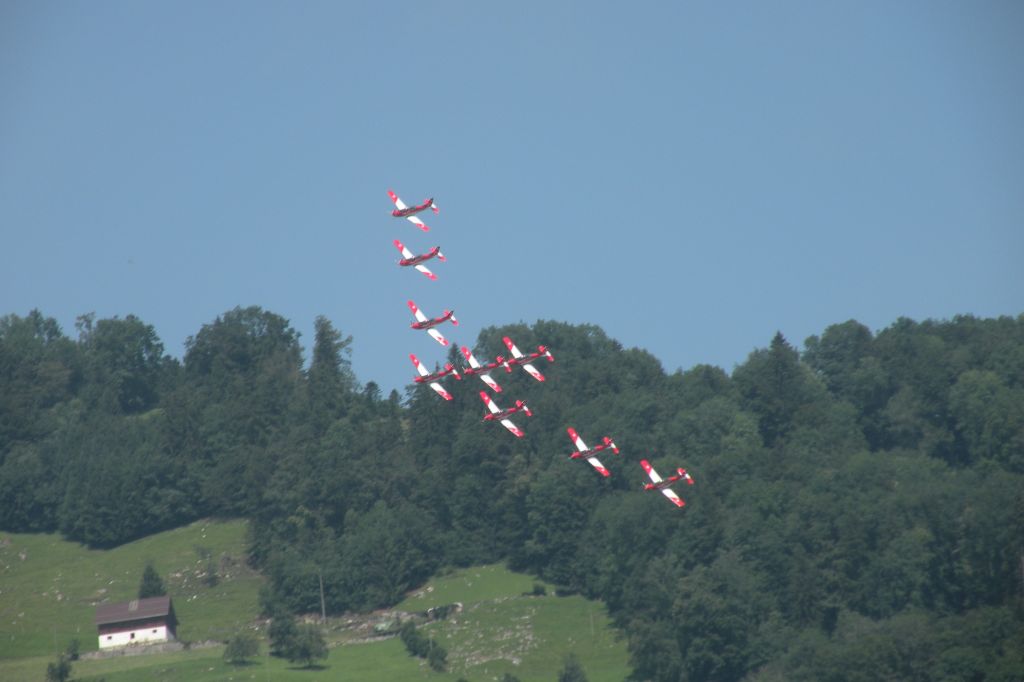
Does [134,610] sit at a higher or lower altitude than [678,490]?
lower

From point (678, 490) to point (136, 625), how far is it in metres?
42.1

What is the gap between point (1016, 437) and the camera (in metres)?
159

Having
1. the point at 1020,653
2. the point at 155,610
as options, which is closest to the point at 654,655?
the point at 1020,653

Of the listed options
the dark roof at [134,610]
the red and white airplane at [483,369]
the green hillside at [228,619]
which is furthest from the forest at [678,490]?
the red and white airplane at [483,369]

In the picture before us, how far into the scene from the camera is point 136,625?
145 metres

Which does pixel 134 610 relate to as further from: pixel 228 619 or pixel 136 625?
pixel 228 619

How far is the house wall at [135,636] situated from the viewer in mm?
143875

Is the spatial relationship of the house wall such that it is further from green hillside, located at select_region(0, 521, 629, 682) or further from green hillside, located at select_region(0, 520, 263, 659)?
green hillside, located at select_region(0, 521, 629, 682)

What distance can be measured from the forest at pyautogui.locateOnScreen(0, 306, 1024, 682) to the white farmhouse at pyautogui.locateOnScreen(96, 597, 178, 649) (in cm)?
857

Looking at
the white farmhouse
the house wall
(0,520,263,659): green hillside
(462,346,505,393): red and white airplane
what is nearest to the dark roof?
the white farmhouse

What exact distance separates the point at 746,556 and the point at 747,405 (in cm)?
3456

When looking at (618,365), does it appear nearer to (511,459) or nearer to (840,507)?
(511,459)

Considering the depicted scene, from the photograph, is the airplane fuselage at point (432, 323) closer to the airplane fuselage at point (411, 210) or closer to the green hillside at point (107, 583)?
the airplane fuselage at point (411, 210)

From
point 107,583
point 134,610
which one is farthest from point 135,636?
point 107,583
